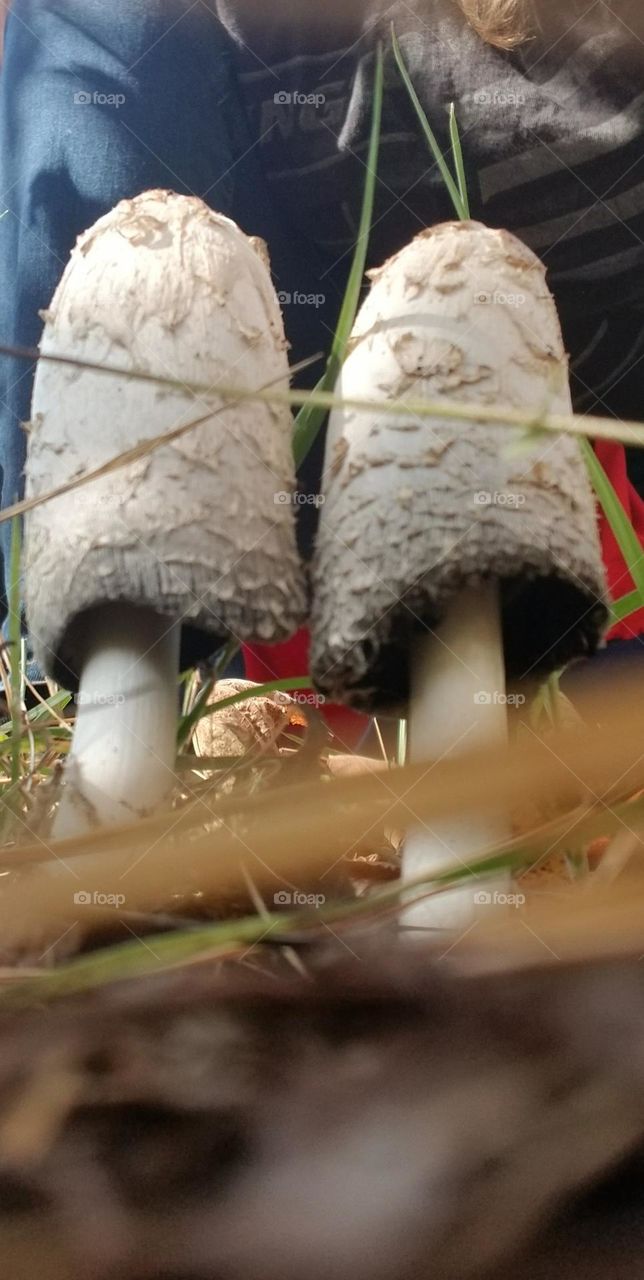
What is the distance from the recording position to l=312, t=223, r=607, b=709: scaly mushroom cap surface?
0.49 meters

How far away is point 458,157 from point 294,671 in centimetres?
34

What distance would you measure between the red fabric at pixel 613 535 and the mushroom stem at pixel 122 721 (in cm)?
29

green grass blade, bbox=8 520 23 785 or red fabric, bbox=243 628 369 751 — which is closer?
green grass blade, bbox=8 520 23 785

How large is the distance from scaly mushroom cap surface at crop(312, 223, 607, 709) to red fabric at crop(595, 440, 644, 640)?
13 cm

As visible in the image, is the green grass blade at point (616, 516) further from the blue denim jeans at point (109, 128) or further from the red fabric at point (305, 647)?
the blue denim jeans at point (109, 128)

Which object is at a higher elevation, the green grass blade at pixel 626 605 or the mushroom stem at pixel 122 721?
the green grass blade at pixel 626 605

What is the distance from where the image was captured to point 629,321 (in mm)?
689

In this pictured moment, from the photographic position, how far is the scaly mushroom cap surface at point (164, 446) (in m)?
0.48

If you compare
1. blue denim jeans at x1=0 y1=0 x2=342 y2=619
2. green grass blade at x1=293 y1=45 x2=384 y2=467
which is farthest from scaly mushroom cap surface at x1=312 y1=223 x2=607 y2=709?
blue denim jeans at x1=0 y1=0 x2=342 y2=619

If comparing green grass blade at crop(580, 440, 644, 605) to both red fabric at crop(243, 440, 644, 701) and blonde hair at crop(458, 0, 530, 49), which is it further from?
blonde hair at crop(458, 0, 530, 49)

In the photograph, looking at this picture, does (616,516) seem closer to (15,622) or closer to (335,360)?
(335,360)

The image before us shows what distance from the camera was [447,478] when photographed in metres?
0.49

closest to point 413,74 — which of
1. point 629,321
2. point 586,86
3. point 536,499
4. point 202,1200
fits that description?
point 586,86

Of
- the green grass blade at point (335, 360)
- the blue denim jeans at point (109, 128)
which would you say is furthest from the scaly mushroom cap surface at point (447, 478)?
the blue denim jeans at point (109, 128)
